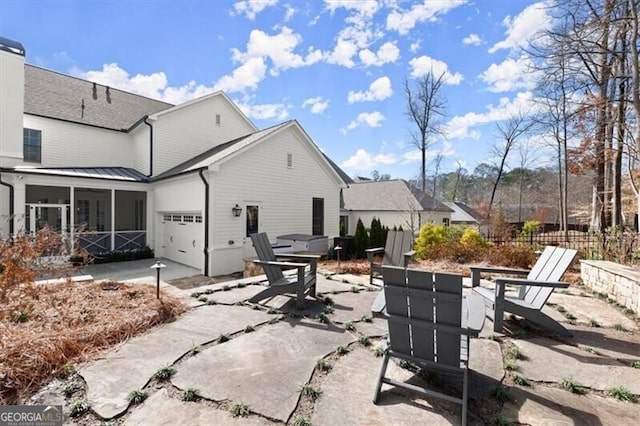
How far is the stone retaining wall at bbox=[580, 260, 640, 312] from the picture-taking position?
4805 mm

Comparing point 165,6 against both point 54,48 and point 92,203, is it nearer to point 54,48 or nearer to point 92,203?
point 54,48

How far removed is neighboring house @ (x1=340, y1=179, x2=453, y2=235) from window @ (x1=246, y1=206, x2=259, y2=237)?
11.6m

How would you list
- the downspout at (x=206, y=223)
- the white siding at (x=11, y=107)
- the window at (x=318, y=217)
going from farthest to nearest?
the window at (x=318, y=217) < the white siding at (x=11, y=107) < the downspout at (x=206, y=223)

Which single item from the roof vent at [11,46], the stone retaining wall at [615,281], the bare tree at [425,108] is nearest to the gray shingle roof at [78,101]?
the roof vent at [11,46]

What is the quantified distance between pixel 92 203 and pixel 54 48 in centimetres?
741

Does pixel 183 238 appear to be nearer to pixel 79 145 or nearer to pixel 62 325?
→ pixel 79 145

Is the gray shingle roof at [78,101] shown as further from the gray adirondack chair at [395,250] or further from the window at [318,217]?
the gray adirondack chair at [395,250]

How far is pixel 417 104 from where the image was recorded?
24172 mm

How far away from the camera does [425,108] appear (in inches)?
945

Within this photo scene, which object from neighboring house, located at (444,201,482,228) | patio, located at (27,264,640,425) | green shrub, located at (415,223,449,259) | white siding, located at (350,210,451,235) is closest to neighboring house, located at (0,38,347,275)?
green shrub, located at (415,223,449,259)

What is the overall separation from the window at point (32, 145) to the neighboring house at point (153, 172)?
3 cm

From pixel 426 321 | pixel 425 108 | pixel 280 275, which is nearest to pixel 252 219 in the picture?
pixel 280 275

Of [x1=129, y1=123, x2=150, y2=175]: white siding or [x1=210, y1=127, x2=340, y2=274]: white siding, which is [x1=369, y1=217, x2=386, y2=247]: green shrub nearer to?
[x1=210, y1=127, x2=340, y2=274]: white siding

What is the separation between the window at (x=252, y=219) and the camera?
1112cm
